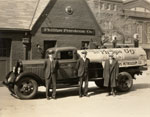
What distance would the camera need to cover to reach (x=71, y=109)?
10.5 meters

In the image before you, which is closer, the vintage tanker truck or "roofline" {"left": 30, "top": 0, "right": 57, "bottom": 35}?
the vintage tanker truck

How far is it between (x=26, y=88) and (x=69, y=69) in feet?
6.80

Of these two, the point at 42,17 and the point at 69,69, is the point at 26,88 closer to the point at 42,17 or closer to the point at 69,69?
the point at 69,69

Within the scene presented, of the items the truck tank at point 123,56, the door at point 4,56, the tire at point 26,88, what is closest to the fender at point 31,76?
the tire at point 26,88

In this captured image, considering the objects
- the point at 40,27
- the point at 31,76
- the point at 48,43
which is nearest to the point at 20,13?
the point at 40,27

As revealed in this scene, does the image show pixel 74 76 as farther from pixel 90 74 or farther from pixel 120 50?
pixel 120 50

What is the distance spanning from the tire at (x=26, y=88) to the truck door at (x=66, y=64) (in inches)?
47.9

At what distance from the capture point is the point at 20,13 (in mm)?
21812

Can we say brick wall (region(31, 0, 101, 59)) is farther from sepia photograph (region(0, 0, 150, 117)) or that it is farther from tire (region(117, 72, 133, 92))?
tire (region(117, 72, 133, 92))

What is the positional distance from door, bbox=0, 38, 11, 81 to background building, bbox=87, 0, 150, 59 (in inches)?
797

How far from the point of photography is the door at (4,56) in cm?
2014

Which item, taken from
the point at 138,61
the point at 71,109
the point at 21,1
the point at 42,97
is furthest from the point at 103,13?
the point at 71,109

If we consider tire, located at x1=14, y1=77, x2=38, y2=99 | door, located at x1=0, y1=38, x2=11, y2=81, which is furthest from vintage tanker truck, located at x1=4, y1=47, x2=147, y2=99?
door, located at x1=0, y1=38, x2=11, y2=81

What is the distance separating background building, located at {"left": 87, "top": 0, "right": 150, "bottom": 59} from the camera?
42.9 meters
